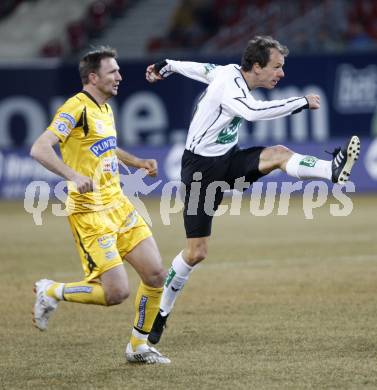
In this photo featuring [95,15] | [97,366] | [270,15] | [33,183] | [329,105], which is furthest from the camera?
[95,15]

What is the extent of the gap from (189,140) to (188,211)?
0.63 m

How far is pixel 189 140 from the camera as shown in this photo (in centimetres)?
893

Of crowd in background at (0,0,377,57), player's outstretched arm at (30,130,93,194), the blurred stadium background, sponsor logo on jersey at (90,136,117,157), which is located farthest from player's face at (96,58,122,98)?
crowd in background at (0,0,377,57)

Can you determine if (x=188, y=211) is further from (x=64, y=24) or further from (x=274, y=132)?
(x=64, y=24)

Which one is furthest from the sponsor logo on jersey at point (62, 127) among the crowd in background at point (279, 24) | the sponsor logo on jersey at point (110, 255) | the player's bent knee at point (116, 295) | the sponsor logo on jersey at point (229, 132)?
the crowd in background at point (279, 24)

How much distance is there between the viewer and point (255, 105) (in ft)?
27.0

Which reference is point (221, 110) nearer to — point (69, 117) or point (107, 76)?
point (107, 76)

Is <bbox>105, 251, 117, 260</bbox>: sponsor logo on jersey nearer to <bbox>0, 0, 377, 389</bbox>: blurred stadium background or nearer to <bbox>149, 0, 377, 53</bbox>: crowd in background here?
<bbox>0, 0, 377, 389</bbox>: blurred stadium background

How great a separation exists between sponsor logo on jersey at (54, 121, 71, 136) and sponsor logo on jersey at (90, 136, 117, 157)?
284mm

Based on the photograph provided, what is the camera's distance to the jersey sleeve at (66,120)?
7441 millimetres

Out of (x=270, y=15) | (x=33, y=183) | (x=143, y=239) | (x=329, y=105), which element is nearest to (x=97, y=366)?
(x=143, y=239)

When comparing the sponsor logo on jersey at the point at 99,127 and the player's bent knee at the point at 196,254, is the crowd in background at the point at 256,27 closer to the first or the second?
the player's bent knee at the point at 196,254

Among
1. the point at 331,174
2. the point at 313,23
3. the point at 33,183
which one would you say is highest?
the point at 313,23

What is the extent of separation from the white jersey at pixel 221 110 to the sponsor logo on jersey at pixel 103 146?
1.15m
